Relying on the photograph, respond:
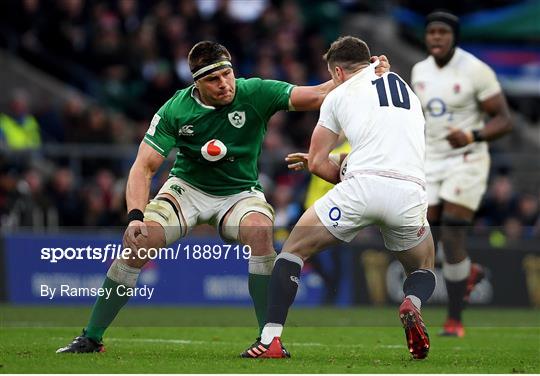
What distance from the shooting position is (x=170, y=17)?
23406mm

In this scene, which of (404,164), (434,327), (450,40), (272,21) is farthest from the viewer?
(272,21)

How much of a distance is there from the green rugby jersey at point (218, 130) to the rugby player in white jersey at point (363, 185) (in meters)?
0.83

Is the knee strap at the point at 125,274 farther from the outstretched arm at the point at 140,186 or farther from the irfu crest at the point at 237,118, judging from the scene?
the irfu crest at the point at 237,118

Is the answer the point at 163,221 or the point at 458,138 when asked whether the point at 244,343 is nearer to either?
the point at 163,221

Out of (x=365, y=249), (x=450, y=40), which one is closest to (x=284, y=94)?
(x=450, y=40)

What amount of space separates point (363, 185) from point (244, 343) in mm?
2583

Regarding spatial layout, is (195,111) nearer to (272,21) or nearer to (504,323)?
(504,323)

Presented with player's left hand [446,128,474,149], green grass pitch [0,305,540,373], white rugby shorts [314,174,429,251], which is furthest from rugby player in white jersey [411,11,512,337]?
white rugby shorts [314,174,429,251]

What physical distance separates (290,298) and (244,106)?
1.66 metres

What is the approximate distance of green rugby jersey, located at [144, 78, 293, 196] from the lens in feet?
32.6

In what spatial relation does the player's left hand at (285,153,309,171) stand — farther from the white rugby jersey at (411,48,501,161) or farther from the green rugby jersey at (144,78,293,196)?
the white rugby jersey at (411,48,501,161)

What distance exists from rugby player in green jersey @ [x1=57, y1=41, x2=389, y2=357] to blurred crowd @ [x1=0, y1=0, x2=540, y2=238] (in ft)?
28.0

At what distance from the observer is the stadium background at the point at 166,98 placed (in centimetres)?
1834

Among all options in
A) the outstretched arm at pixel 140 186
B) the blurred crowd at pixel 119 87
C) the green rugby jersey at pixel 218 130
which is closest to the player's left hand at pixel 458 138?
the green rugby jersey at pixel 218 130
